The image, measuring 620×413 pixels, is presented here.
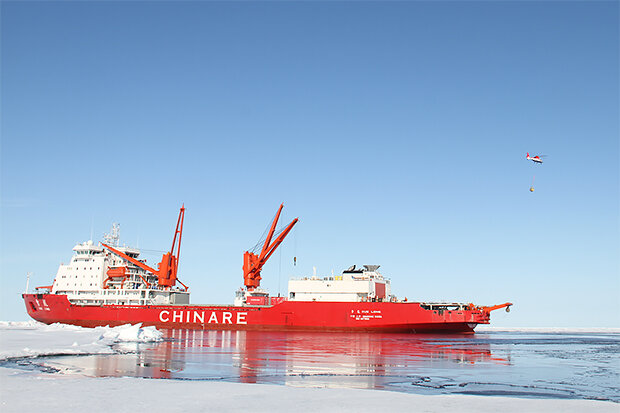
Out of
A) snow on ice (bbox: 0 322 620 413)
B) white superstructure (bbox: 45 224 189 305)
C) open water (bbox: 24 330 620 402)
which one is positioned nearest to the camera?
snow on ice (bbox: 0 322 620 413)

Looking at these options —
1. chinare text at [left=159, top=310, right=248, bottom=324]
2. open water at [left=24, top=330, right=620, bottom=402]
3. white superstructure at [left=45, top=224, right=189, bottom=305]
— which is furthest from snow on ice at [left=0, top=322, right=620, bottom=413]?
white superstructure at [left=45, top=224, right=189, bottom=305]

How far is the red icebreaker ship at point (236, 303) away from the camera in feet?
144

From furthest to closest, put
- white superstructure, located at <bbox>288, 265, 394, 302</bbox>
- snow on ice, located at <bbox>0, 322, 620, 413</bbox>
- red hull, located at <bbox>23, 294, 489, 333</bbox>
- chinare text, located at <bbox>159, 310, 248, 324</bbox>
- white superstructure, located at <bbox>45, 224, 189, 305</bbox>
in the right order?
white superstructure, located at <bbox>45, 224, 189, 305</bbox>, chinare text, located at <bbox>159, 310, 248, 324</bbox>, white superstructure, located at <bbox>288, 265, 394, 302</bbox>, red hull, located at <bbox>23, 294, 489, 333</bbox>, snow on ice, located at <bbox>0, 322, 620, 413</bbox>

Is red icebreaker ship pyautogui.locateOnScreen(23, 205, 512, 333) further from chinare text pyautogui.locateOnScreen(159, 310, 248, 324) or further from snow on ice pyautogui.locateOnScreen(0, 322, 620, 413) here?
snow on ice pyautogui.locateOnScreen(0, 322, 620, 413)

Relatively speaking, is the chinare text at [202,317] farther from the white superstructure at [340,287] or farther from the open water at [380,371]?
the open water at [380,371]

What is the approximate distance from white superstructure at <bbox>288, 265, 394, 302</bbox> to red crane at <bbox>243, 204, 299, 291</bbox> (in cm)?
579

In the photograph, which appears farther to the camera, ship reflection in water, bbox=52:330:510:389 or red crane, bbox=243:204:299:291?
red crane, bbox=243:204:299:291

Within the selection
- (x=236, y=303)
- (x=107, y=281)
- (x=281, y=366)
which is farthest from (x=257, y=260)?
(x=281, y=366)

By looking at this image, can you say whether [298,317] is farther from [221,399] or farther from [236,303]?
[221,399]

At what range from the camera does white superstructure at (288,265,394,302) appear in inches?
1806

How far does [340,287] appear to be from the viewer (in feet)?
151

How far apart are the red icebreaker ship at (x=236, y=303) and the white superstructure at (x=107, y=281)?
99 mm

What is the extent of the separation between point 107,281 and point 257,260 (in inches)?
624

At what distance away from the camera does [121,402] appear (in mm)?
9297
